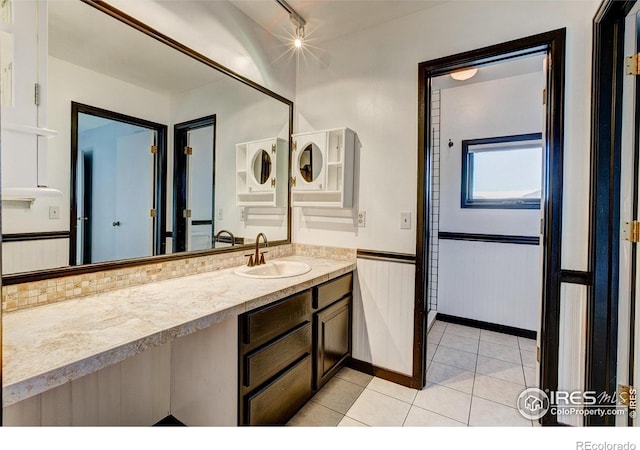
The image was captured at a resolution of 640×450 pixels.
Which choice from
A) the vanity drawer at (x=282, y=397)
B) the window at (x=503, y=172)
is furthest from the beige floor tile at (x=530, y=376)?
the vanity drawer at (x=282, y=397)

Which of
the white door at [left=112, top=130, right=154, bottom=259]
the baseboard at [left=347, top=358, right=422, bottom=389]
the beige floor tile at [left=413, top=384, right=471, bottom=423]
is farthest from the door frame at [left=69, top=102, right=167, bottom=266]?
the beige floor tile at [left=413, top=384, right=471, bottom=423]

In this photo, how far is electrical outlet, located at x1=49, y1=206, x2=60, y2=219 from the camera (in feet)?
4.30

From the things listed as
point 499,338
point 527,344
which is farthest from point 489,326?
point 527,344

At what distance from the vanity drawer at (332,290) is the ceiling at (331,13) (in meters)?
1.87

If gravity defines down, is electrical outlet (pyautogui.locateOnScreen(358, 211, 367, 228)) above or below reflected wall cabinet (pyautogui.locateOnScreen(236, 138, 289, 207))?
below

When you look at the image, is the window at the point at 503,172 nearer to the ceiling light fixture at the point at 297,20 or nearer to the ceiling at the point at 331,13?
the ceiling at the point at 331,13

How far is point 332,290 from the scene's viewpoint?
209 cm

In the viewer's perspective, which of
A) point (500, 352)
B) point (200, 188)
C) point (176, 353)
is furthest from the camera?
point (500, 352)

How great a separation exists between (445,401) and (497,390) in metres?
0.43

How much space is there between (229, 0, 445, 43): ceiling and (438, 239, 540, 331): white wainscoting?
2.27 metres

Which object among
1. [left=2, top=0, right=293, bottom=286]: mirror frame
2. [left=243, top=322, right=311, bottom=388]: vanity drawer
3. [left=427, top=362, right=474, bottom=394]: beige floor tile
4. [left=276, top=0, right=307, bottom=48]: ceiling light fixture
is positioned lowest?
[left=427, top=362, right=474, bottom=394]: beige floor tile

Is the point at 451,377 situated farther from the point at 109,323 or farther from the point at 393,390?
the point at 109,323

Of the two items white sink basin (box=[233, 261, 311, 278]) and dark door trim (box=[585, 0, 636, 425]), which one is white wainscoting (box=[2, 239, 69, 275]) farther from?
dark door trim (box=[585, 0, 636, 425])

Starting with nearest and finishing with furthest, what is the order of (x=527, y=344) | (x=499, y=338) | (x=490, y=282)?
(x=527, y=344)
(x=499, y=338)
(x=490, y=282)
